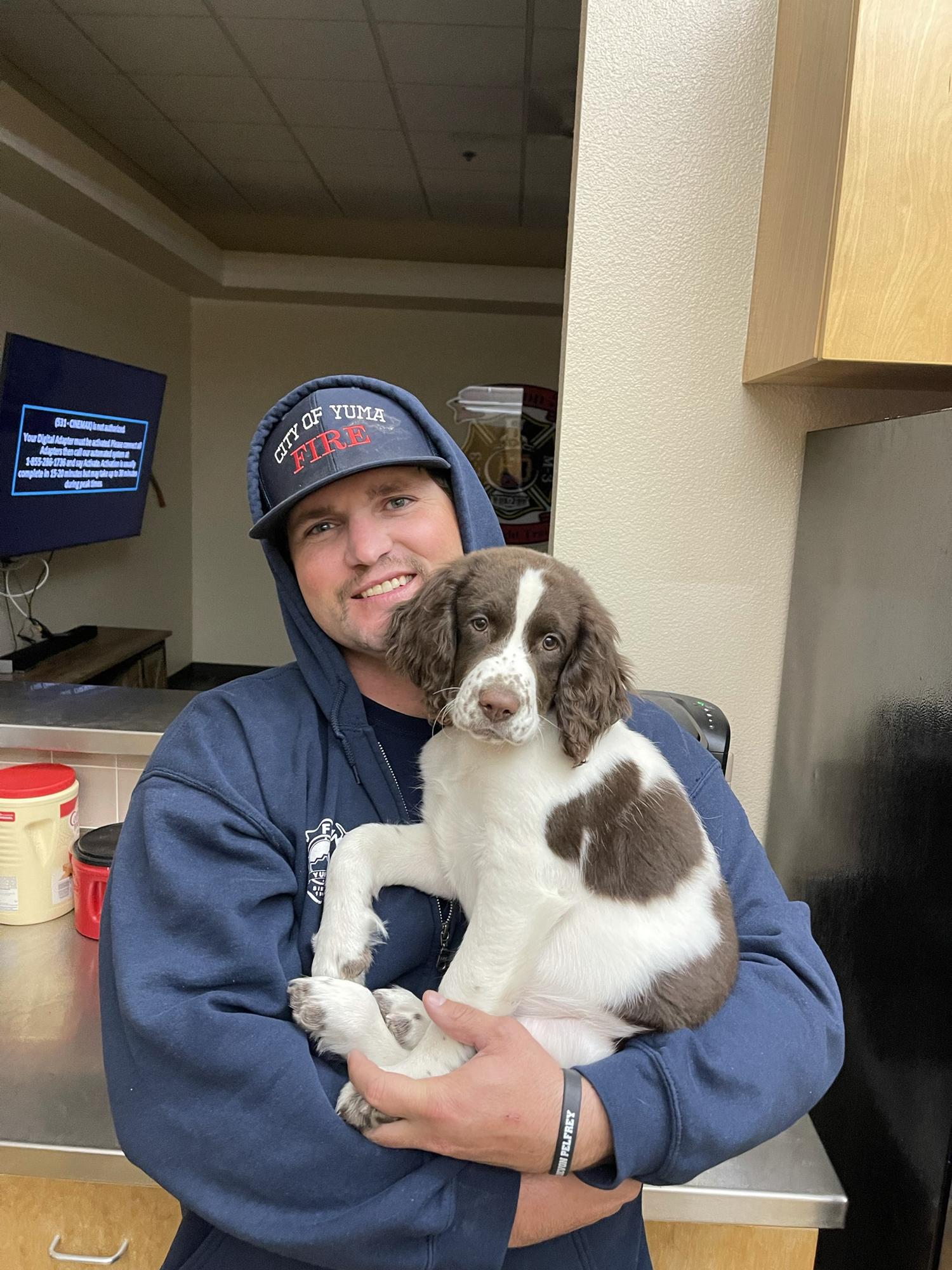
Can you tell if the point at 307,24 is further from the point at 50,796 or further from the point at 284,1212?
the point at 284,1212

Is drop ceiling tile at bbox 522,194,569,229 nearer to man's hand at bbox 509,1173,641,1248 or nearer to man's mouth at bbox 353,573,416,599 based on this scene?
man's mouth at bbox 353,573,416,599

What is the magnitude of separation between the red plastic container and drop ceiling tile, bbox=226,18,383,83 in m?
3.58

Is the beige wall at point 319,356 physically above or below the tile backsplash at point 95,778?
above

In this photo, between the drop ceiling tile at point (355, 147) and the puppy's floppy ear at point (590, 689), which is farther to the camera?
the drop ceiling tile at point (355, 147)

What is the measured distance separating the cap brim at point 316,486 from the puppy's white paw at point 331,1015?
2.13 ft

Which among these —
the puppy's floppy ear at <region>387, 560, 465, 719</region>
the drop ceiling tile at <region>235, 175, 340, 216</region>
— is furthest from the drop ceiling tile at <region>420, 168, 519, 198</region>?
the puppy's floppy ear at <region>387, 560, 465, 719</region>

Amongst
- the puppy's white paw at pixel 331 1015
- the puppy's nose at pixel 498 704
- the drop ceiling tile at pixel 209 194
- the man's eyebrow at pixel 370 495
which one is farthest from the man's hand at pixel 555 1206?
the drop ceiling tile at pixel 209 194

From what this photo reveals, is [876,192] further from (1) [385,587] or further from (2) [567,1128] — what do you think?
(2) [567,1128]

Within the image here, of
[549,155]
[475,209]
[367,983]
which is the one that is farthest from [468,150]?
[367,983]

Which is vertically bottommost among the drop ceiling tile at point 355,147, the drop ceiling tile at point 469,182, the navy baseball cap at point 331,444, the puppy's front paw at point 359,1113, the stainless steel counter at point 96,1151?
the stainless steel counter at point 96,1151

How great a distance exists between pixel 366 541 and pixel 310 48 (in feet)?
12.2

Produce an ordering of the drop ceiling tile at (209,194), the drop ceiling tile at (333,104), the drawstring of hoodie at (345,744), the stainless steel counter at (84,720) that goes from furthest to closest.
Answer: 1. the drop ceiling tile at (209,194)
2. the drop ceiling tile at (333,104)
3. the stainless steel counter at (84,720)
4. the drawstring of hoodie at (345,744)

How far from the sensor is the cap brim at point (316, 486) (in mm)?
1269

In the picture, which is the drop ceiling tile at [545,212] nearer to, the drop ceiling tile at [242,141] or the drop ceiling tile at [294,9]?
the drop ceiling tile at [242,141]
